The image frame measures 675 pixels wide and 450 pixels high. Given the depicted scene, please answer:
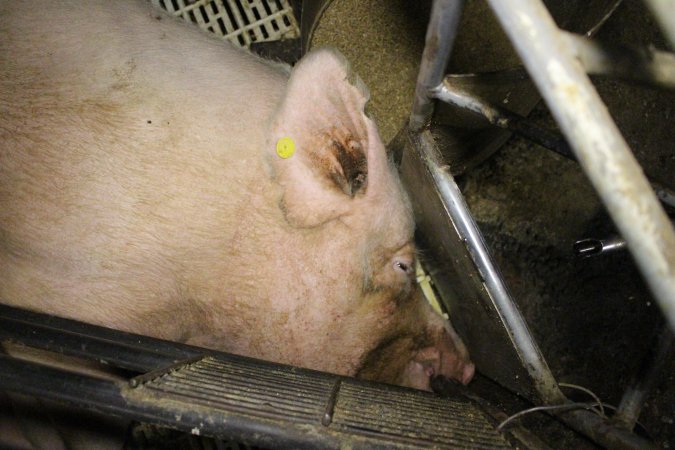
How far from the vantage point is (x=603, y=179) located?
47 centimetres

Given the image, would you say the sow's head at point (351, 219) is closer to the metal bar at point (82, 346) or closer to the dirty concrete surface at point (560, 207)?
the dirty concrete surface at point (560, 207)

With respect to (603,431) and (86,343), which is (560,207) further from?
(86,343)

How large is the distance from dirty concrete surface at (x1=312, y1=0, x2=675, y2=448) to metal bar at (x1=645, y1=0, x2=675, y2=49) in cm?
105

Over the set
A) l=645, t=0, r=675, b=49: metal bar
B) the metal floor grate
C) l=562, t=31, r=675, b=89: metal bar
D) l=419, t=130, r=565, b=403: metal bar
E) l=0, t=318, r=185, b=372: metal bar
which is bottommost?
l=0, t=318, r=185, b=372: metal bar

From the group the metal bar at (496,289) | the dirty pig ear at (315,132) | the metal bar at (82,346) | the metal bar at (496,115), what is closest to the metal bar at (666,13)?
the metal bar at (496,115)

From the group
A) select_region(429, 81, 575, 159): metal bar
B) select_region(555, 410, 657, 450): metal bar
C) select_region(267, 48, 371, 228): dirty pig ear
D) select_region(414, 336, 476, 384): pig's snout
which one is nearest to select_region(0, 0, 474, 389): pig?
select_region(267, 48, 371, 228): dirty pig ear

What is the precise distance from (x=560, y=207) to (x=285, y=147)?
1.43 metres

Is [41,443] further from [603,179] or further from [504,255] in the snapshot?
[504,255]

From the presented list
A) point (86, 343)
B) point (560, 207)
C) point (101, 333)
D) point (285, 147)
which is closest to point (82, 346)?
point (86, 343)

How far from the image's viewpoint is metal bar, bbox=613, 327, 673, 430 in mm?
1205

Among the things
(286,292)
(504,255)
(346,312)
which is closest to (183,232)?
(286,292)

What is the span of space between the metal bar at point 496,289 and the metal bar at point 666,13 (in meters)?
0.64

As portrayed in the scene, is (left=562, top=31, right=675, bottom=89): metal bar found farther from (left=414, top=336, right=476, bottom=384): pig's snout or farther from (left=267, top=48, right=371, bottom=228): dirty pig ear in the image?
(left=414, top=336, right=476, bottom=384): pig's snout

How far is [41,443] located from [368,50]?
5.71 ft
